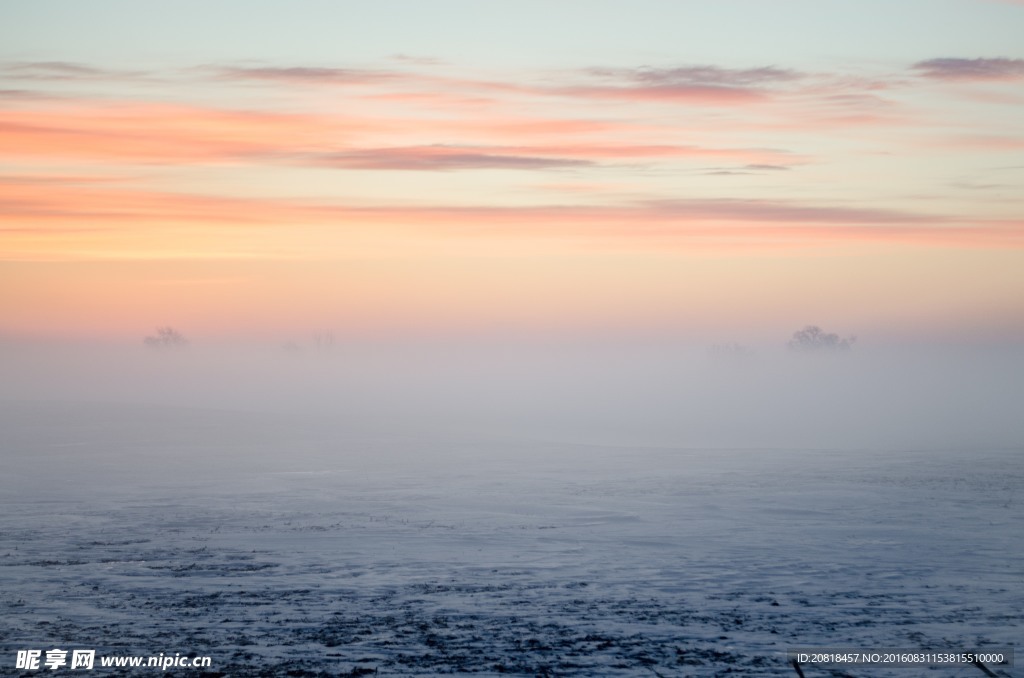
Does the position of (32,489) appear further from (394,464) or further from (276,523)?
(394,464)

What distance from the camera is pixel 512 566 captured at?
42.3 meters

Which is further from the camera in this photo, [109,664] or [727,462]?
[727,462]

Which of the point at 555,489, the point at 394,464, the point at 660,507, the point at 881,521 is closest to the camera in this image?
the point at 881,521

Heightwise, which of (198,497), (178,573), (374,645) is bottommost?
(198,497)

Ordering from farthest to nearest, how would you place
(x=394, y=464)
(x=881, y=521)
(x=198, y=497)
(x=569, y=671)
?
(x=394, y=464) → (x=198, y=497) → (x=881, y=521) → (x=569, y=671)

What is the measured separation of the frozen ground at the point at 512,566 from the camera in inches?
1132

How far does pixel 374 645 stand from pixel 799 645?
10868mm

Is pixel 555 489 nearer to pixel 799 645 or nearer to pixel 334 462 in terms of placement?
pixel 334 462

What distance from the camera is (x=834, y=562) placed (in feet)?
139

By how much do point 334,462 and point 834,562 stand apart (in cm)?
6348

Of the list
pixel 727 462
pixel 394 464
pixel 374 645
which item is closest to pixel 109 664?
pixel 374 645

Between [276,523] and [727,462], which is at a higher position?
[276,523]

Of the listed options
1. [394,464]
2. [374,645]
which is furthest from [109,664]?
[394,464]

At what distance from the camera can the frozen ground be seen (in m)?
28.8
